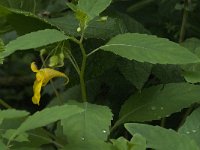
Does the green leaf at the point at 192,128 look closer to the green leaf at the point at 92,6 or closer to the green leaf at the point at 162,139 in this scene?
the green leaf at the point at 162,139

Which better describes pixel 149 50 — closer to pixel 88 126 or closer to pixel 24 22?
pixel 88 126

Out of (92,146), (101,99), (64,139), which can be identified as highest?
(92,146)

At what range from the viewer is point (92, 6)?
1.27 metres

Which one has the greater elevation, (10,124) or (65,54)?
(65,54)

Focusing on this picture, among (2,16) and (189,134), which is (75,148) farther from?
(2,16)

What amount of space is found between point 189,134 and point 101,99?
76cm

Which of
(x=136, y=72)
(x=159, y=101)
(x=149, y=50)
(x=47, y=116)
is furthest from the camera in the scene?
(x=136, y=72)

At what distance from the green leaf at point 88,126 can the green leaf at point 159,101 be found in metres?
0.17

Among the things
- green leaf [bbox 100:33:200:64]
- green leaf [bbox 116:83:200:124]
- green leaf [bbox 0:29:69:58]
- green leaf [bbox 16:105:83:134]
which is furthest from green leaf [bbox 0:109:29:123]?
green leaf [bbox 116:83:200:124]

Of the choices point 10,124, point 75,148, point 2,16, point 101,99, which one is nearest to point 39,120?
point 75,148

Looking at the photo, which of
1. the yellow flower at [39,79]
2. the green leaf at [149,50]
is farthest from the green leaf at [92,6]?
the yellow flower at [39,79]

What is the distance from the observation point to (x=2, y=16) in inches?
55.7

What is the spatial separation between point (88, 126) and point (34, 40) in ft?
0.74

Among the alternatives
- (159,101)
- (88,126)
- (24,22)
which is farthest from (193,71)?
(24,22)
